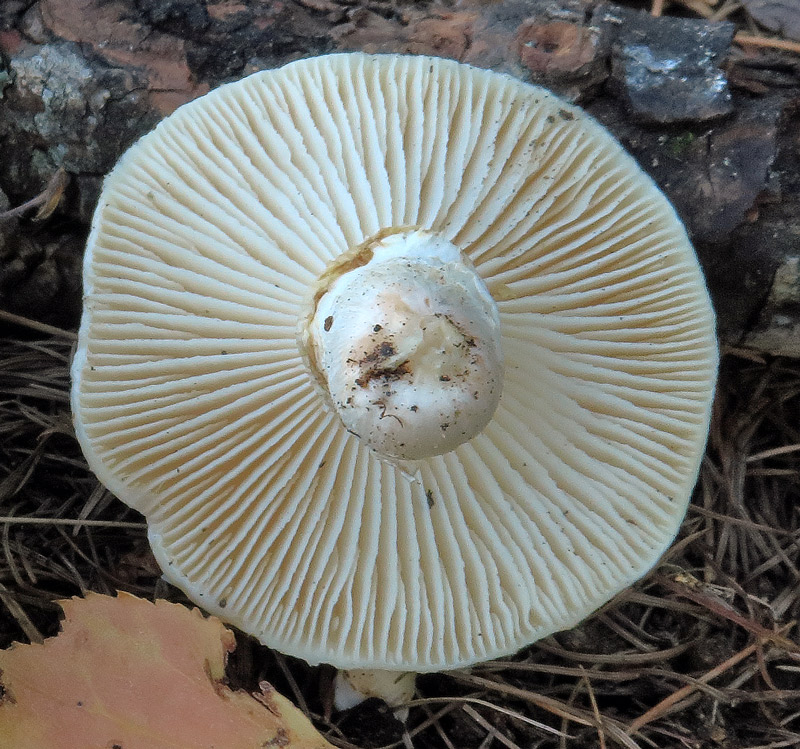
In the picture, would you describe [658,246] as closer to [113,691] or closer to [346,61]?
[346,61]

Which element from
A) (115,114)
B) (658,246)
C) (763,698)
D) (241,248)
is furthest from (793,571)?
(115,114)

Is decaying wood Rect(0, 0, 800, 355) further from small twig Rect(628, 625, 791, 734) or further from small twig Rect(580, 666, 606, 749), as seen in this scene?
small twig Rect(580, 666, 606, 749)

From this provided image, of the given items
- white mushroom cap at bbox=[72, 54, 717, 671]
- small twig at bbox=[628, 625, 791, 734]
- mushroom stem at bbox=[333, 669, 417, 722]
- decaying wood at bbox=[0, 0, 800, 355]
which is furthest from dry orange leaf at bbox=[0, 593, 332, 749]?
decaying wood at bbox=[0, 0, 800, 355]

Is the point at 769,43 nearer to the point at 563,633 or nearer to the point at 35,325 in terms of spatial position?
the point at 563,633

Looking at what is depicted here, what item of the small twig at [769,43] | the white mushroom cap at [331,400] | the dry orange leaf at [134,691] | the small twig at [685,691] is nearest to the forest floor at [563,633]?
the small twig at [685,691]

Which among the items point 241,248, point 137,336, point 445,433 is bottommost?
point 445,433

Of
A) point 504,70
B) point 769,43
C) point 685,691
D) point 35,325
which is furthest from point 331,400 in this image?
point 769,43
